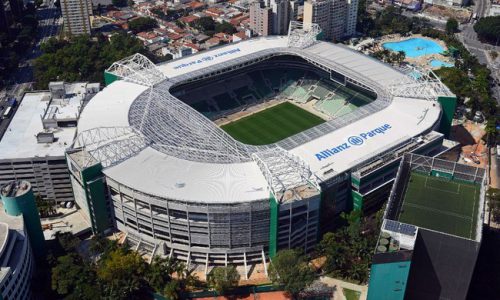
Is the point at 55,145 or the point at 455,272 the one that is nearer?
the point at 455,272

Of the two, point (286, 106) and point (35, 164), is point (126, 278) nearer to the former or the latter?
point (35, 164)

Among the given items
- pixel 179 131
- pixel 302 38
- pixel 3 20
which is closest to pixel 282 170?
pixel 179 131

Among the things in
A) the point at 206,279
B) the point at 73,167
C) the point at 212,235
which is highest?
the point at 73,167

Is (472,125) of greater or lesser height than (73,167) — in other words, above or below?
below

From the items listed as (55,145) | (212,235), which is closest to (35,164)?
(55,145)

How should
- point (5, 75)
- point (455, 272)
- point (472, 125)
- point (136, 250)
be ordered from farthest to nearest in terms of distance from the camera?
point (5, 75) < point (472, 125) < point (136, 250) < point (455, 272)

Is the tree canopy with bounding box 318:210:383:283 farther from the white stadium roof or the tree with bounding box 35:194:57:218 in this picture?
the tree with bounding box 35:194:57:218

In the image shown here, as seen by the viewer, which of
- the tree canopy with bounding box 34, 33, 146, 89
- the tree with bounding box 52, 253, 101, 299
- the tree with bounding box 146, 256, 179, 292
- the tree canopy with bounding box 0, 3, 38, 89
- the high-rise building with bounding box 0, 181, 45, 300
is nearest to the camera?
the high-rise building with bounding box 0, 181, 45, 300

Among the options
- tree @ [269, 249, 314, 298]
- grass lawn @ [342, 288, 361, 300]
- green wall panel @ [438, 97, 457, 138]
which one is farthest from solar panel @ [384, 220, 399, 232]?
green wall panel @ [438, 97, 457, 138]
